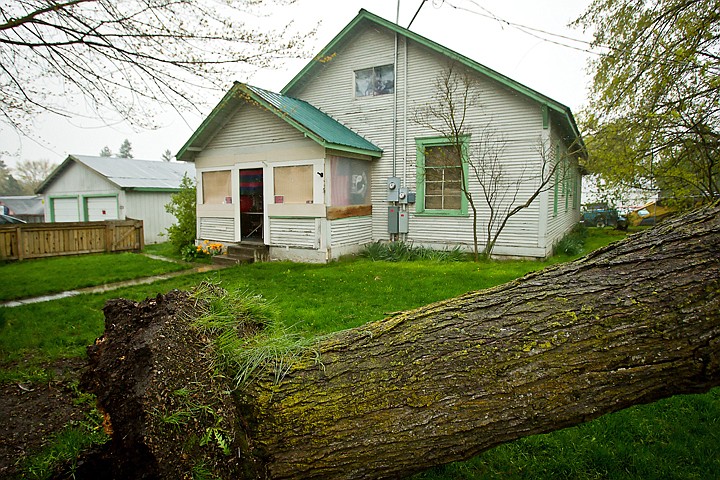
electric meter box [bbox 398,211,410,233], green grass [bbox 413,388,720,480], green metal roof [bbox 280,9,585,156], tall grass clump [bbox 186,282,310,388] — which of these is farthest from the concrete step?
green grass [bbox 413,388,720,480]

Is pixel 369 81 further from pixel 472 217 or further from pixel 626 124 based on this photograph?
pixel 626 124

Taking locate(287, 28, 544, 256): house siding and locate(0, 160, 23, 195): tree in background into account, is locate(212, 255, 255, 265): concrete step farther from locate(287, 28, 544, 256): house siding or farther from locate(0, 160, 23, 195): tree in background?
locate(0, 160, 23, 195): tree in background

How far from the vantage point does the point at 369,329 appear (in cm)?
206

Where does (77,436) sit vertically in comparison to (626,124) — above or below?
below

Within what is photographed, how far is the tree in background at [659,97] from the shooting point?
8055 mm

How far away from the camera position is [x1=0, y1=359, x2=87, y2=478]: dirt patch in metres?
2.64

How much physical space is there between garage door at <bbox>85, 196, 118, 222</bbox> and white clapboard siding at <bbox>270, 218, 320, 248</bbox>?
34.8ft

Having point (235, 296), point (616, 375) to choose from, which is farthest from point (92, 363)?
point (616, 375)

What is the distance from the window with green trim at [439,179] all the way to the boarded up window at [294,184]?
3.08m

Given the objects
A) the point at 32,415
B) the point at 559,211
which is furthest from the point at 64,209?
the point at 559,211

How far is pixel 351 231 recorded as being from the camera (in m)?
11.5

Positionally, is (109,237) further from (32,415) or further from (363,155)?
(32,415)

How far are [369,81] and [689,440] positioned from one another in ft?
37.2

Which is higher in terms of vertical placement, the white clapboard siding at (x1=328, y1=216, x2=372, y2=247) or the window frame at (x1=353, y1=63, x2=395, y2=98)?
the window frame at (x1=353, y1=63, x2=395, y2=98)
